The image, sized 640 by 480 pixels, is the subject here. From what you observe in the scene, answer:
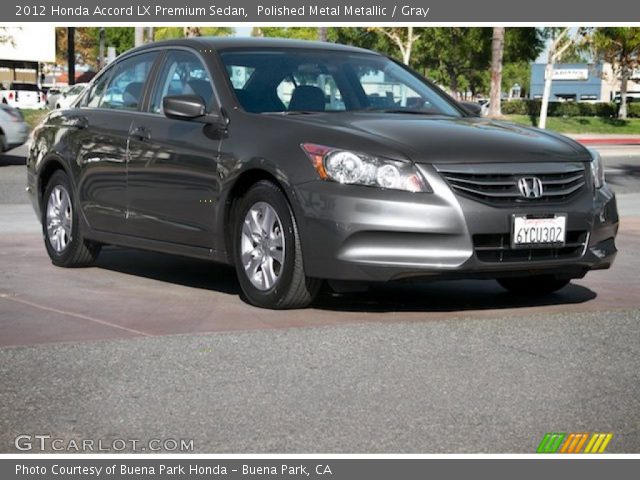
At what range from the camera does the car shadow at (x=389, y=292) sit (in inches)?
323

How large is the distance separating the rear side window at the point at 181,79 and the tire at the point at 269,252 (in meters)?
1.00

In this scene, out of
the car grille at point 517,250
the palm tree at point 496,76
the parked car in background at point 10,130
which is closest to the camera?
the car grille at point 517,250

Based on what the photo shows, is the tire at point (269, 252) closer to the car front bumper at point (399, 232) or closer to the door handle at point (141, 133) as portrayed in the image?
the car front bumper at point (399, 232)

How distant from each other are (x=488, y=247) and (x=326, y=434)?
2.75 meters

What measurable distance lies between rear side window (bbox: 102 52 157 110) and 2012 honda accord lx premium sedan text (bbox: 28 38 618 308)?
0.02m

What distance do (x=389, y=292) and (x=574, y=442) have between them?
13.3 ft

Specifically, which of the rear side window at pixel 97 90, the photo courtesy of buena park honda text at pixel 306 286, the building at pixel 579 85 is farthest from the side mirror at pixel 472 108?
the building at pixel 579 85

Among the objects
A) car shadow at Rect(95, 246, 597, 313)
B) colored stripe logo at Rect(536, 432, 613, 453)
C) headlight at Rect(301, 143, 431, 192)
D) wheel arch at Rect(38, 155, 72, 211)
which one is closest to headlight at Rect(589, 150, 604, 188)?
Result: car shadow at Rect(95, 246, 597, 313)

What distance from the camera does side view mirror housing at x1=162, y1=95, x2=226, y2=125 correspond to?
326 inches

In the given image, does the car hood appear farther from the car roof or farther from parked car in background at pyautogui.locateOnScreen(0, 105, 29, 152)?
parked car in background at pyautogui.locateOnScreen(0, 105, 29, 152)

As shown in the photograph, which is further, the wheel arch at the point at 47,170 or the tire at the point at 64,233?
the wheel arch at the point at 47,170

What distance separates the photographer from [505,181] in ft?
24.7

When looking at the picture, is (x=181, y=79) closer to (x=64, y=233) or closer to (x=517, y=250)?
(x=64, y=233)

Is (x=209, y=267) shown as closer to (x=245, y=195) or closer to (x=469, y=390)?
(x=245, y=195)
